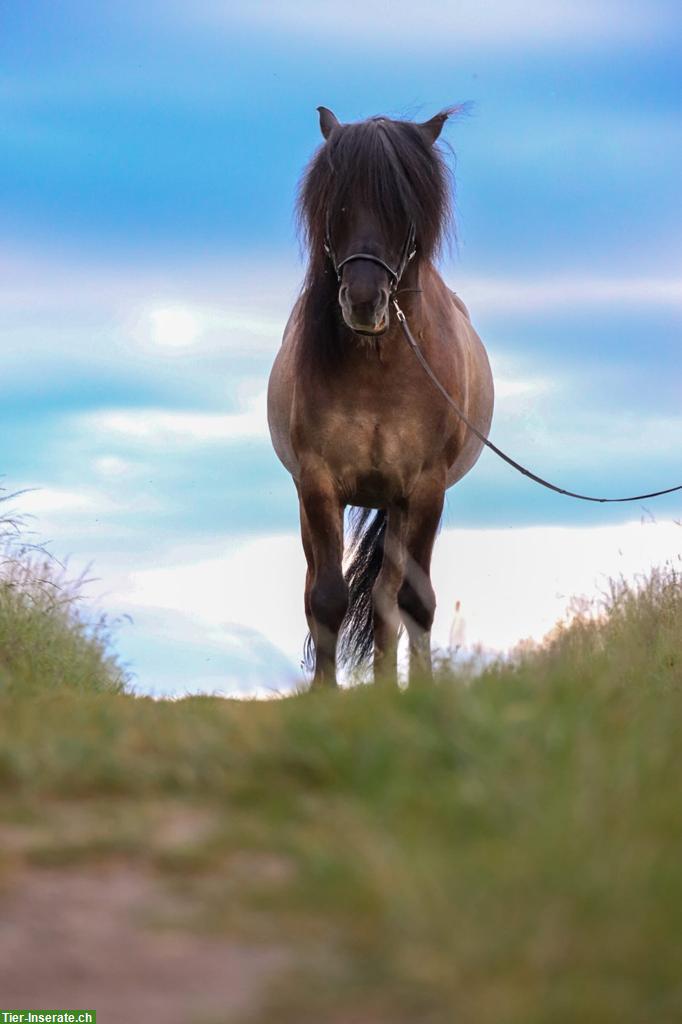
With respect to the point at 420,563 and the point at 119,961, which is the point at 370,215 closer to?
the point at 420,563

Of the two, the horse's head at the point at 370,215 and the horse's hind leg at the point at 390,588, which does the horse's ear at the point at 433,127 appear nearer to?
the horse's head at the point at 370,215

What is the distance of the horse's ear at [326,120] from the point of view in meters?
7.55

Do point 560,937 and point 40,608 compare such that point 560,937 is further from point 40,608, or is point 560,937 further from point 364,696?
point 40,608

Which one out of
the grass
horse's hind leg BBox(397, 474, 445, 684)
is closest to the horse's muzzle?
horse's hind leg BBox(397, 474, 445, 684)

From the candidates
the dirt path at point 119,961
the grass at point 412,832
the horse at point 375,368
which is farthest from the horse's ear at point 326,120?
the dirt path at point 119,961

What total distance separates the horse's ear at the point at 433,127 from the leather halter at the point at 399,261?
0.70m

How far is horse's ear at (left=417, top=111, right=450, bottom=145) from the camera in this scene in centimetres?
735

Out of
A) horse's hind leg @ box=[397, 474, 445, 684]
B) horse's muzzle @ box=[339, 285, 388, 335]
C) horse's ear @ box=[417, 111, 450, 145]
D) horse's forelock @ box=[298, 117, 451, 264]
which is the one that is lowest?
horse's hind leg @ box=[397, 474, 445, 684]

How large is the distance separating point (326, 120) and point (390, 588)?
2764 millimetres

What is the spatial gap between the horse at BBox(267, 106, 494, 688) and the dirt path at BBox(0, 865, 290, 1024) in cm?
406

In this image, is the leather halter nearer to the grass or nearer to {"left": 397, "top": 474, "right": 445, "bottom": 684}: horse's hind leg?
{"left": 397, "top": 474, "right": 445, "bottom": 684}: horse's hind leg

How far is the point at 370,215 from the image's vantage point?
6805mm

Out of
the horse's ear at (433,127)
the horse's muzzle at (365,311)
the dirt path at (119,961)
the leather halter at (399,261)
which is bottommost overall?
the dirt path at (119,961)

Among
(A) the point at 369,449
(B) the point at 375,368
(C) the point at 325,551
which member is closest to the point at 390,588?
(C) the point at 325,551
